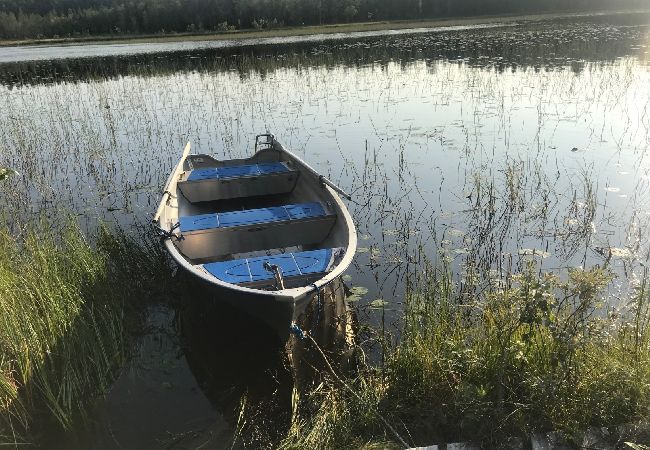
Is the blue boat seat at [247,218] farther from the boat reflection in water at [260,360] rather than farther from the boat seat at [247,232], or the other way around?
the boat reflection in water at [260,360]

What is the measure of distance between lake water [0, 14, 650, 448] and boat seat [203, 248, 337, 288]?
48 centimetres

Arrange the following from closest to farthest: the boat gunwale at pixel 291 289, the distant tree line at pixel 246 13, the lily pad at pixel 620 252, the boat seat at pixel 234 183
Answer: the boat gunwale at pixel 291 289 < the lily pad at pixel 620 252 < the boat seat at pixel 234 183 < the distant tree line at pixel 246 13

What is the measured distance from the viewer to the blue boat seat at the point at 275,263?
4855 millimetres

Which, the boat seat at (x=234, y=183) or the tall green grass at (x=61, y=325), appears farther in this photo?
the boat seat at (x=234, y=183)

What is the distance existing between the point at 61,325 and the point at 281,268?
2237 mm

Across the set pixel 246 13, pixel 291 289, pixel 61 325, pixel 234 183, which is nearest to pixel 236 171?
pixel 234 183

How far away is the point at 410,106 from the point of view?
50.7 ft

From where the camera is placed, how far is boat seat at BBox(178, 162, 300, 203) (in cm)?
824

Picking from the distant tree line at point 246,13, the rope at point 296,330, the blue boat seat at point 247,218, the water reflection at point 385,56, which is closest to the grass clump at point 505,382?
the rope at point 296,330

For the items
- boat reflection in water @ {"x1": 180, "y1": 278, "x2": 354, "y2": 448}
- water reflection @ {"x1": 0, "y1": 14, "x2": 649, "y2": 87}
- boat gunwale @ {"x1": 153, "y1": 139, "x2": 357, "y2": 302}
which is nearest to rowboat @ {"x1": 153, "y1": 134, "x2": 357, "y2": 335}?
boat gunwale @ {"x1": 153, "y1": 139, "x2": 357, "y2": 302}

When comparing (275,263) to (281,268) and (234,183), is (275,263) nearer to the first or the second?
(281,268)

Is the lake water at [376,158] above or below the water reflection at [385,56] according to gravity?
below

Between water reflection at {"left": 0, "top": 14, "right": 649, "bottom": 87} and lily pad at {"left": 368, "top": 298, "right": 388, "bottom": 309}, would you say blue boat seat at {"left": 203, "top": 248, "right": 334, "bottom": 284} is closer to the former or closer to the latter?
lily pad at {"left": 368, "top": 298, "right": 388, "bottom": 309}

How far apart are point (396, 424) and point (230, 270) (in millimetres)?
2220
